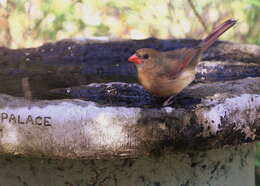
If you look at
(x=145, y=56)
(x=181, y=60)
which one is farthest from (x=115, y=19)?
(x=181, y=60)

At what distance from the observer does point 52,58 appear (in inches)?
138

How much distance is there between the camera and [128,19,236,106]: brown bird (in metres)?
2.44

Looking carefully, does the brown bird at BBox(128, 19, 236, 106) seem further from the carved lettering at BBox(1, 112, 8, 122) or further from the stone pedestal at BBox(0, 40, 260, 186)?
Result: the carved lettering at BBox(1, 112, 8, 122)

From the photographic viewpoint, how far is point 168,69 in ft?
8.20

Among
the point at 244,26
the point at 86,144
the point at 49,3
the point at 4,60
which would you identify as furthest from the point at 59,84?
the point at 244,26

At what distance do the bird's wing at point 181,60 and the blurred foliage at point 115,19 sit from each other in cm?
283

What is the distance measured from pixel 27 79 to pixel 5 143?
1116 mm

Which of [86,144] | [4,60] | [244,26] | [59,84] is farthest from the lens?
[244,26]

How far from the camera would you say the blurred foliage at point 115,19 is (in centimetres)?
546

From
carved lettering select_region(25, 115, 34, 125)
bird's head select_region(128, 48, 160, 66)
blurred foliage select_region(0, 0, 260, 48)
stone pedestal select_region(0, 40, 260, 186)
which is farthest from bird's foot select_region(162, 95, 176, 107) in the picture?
blurred foliage select_region(0, 0, 260, 48)

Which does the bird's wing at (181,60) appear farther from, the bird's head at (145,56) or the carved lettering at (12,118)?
the carved lettering at (12,118)

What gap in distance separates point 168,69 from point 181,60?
0.09 metres

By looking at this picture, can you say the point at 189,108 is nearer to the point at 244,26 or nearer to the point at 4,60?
the point at 4,60

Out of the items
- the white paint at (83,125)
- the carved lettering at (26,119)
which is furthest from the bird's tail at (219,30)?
the carved lettering at (26,119)
